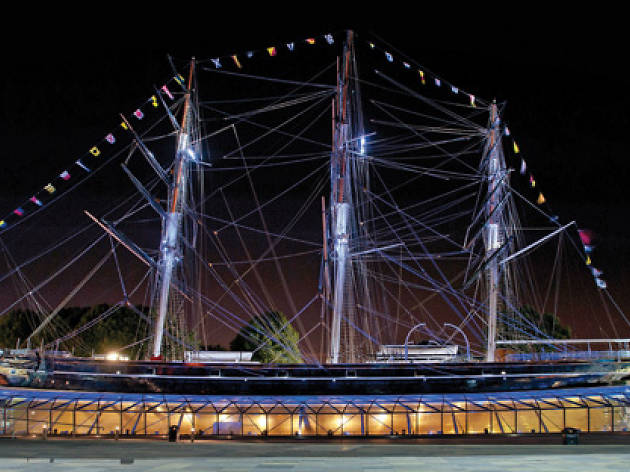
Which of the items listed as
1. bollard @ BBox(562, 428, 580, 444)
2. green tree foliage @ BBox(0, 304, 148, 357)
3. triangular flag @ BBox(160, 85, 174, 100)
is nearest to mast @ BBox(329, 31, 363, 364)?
triangular flag @ BBox(160, 85, 174, 100)

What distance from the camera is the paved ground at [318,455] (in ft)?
70.2

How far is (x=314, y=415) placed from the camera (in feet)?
124

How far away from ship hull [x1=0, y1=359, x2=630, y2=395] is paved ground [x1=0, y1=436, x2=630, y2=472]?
222 inches

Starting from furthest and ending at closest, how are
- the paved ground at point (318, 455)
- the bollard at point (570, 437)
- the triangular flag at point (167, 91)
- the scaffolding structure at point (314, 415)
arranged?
1. the triangular flag at point (167, 91)
2. the scaffolding structure at point (314, 415)
3. the bollard at point (570, 437)
4. the paved ground at point (318, 455)

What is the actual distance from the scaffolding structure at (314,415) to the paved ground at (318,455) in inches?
135

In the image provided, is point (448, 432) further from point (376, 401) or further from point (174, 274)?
point (174, 274)

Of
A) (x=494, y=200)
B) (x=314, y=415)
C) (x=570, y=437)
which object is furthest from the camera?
(x=494, y=200)

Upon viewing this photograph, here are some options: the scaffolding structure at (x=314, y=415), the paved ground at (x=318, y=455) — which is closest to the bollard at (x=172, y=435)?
the paved ground at (x=318, y=455)

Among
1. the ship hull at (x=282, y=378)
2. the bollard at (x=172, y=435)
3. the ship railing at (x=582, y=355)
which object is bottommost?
the bollard at (x=172, y=435)

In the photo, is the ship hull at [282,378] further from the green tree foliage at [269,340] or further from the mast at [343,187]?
the green tree foliage at [269,340]

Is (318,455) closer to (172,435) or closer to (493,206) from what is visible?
(172,435)

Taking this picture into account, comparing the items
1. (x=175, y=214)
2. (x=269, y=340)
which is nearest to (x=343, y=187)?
(x=175, y=214)

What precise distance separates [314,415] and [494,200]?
22.6 meters

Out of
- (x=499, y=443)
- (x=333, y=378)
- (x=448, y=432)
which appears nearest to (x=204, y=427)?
(x=333, y=378)
